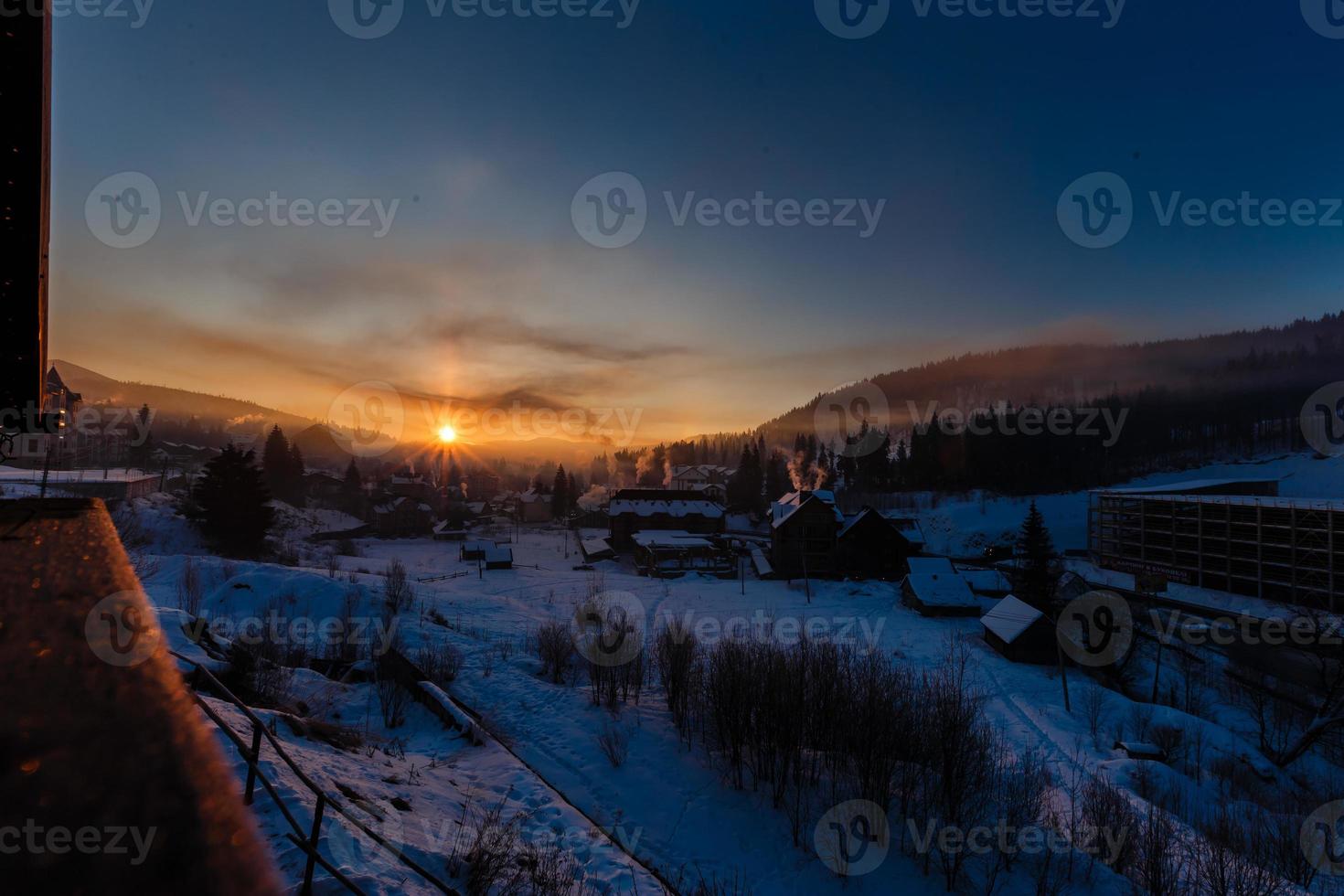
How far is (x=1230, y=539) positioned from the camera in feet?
135

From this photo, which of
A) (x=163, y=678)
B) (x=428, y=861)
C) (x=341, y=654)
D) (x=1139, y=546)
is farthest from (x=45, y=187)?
(x=1139, y=546)

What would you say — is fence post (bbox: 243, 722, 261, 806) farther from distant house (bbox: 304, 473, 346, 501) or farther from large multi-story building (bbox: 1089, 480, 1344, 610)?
distant house (bbox: 304, 473, 346, 501)

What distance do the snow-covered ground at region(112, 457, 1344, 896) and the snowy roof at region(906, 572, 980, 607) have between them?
4.38 feet

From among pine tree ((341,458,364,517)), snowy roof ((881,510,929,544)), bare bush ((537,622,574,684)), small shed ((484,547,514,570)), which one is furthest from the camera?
pine tree ((341,458,364,517))

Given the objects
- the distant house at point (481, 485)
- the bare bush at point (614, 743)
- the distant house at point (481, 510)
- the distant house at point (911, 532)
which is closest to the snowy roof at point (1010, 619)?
the distant house at point (911, 532)

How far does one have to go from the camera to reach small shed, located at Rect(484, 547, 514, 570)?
49.0 metres

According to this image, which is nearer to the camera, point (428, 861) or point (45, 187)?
point (45, 187)

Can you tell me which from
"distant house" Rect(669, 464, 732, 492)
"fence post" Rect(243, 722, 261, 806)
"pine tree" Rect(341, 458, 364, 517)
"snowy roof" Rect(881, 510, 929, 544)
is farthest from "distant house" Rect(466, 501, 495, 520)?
"fence post" Rect(243, 722, 261, 806)

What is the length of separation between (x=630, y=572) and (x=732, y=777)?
39.5m

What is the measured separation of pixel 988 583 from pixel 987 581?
0.62 feet

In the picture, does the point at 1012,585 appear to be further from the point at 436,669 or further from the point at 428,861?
the point at 428,861

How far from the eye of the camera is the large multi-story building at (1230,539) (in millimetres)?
35594

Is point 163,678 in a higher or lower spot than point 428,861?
higher

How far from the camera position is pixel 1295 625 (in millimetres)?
30406
